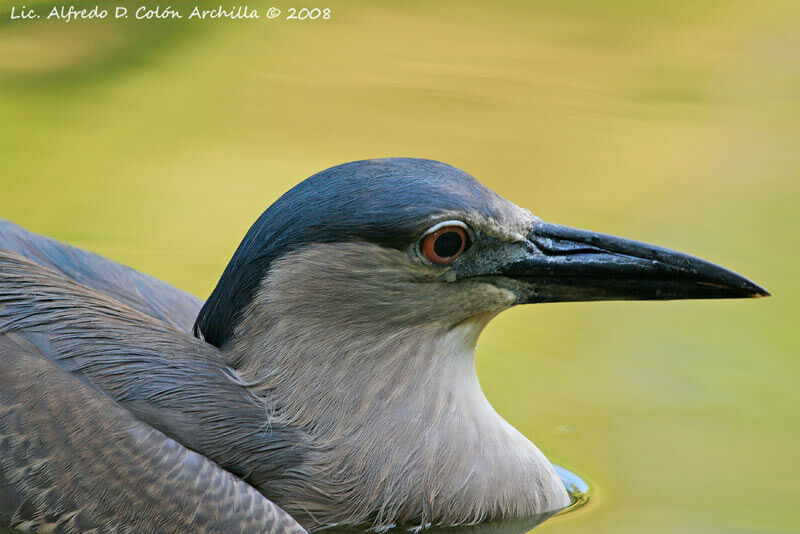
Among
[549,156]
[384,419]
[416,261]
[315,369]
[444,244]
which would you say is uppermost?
[549,156]

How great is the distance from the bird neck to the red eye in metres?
0.36

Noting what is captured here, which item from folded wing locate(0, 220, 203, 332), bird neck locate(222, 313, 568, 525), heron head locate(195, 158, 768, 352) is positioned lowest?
bird neck locate(222, 313, 568, 525)

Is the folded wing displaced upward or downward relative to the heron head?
downward

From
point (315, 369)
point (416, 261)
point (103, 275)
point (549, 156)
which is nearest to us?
point (416, 261)

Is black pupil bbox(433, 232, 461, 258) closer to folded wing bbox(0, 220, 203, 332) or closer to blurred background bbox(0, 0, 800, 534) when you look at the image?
blurred background bbox(0, 0, 800, 534)

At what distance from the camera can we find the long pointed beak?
605 centimetres

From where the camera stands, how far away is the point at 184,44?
1227 centimetres

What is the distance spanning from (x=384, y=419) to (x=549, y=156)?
16.7 feet

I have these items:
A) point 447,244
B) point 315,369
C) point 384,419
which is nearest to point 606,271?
point 447,244

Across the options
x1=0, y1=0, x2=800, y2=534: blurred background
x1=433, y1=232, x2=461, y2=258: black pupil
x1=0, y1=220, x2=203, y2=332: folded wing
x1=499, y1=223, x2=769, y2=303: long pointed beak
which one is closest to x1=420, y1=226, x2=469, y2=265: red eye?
x1=433, y1=232, x2=461, y2=258: black pupil

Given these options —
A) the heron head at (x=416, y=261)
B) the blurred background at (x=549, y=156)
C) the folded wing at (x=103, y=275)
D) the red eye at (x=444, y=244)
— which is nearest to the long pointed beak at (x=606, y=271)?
the heron head at (x=416, y=261)

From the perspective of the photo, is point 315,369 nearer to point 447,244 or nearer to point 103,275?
point 447,244

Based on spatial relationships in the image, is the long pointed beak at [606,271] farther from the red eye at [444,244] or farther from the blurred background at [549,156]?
the blurred background at [549,156]

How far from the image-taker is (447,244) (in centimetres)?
586
